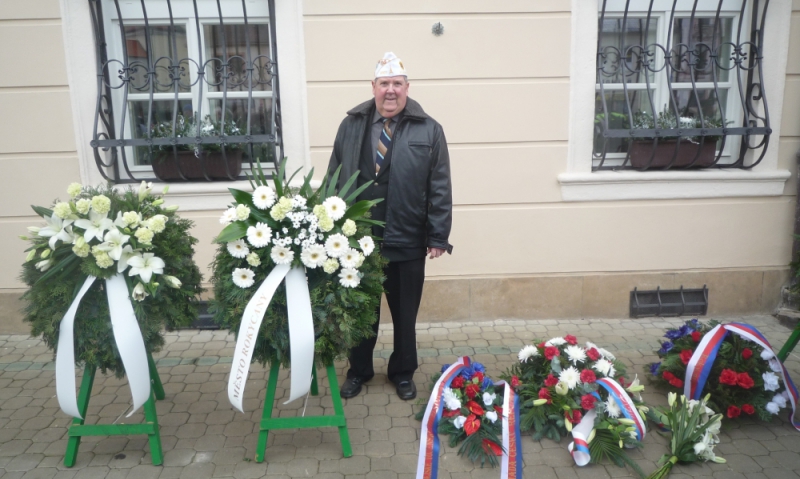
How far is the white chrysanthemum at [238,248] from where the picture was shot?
294 cm

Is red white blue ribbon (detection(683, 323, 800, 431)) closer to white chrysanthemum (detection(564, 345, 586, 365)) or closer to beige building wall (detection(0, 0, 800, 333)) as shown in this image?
white chrysanthemum (detection(564, 345, 586, 365))

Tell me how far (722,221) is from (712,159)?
51 centimetres

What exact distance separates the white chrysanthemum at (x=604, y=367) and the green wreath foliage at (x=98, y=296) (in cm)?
222

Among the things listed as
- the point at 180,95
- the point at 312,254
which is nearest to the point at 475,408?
the point at 312,254

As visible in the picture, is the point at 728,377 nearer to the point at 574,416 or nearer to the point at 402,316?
the point at 574,416

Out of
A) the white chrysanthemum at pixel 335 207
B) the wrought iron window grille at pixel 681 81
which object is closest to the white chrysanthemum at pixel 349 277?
the white chrysanthemum at pixel 335 207

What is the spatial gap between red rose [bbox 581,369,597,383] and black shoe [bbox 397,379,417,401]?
101 cm

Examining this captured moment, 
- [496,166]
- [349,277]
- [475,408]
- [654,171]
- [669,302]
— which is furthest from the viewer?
[669,302]

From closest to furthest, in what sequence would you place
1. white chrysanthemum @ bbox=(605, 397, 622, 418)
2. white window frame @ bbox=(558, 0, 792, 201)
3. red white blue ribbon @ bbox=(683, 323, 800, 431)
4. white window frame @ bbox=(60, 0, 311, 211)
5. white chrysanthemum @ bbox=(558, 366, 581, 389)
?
1. white chrysanthemum @ bbox=(605, 397, 622, 418)
2. white chrysanthemum @ bbox=(558, 366, 581, 389)
3. red white blue ribbon @ bbox=(683, 323, 800, 431)
4. white window frame @ bbox=(60, 0, 311, 211)
5. white window frame @ bbox=(558, 0, 792, 201)

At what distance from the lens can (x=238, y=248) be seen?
9.64 feet

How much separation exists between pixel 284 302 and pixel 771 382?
266 centimetres

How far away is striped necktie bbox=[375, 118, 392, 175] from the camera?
11.9ft

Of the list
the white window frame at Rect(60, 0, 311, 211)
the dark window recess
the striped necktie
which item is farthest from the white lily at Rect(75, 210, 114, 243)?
the dark window recess

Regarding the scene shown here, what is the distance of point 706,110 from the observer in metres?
5.17
